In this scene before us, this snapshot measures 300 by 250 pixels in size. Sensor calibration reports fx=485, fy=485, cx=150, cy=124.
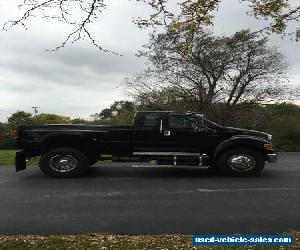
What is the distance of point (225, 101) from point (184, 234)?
20.4m

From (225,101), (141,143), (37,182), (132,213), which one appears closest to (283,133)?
(225,101)

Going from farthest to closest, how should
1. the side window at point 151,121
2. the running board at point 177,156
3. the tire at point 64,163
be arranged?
the side window at point 151,121
the running board at point 177,156
the tire at point 64,163

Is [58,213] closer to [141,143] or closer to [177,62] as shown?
[141,143]

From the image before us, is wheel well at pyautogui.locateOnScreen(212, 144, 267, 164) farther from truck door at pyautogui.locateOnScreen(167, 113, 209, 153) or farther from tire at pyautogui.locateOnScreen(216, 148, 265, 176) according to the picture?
truck door at pyautogui.locateOnScreen(167, 113, 209, 153)

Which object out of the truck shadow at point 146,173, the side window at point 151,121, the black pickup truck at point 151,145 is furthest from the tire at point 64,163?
the side window at point 151,121

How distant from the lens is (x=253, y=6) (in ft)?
27.5

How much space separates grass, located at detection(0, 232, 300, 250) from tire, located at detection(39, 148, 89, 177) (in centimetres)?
539

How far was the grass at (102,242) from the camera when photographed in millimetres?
6119

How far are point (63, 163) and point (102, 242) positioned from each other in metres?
5.98

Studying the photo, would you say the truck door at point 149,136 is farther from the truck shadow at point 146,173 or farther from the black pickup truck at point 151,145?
the truck shadow at point 146,173

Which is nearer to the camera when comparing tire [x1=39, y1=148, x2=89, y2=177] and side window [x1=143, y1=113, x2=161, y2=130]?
tire [x1=39, y1=148, x2=89, y2=177]

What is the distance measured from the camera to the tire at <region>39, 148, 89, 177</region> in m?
12.0

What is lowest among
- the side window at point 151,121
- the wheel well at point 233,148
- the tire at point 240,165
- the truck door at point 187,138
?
the tire at point 240,165

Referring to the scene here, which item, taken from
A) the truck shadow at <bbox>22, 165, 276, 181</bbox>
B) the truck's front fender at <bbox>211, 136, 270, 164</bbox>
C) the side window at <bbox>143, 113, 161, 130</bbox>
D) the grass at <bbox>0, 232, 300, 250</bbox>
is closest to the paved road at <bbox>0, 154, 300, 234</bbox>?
the truck shadow at <bbox>22, 165, 276, 181</bbox>
